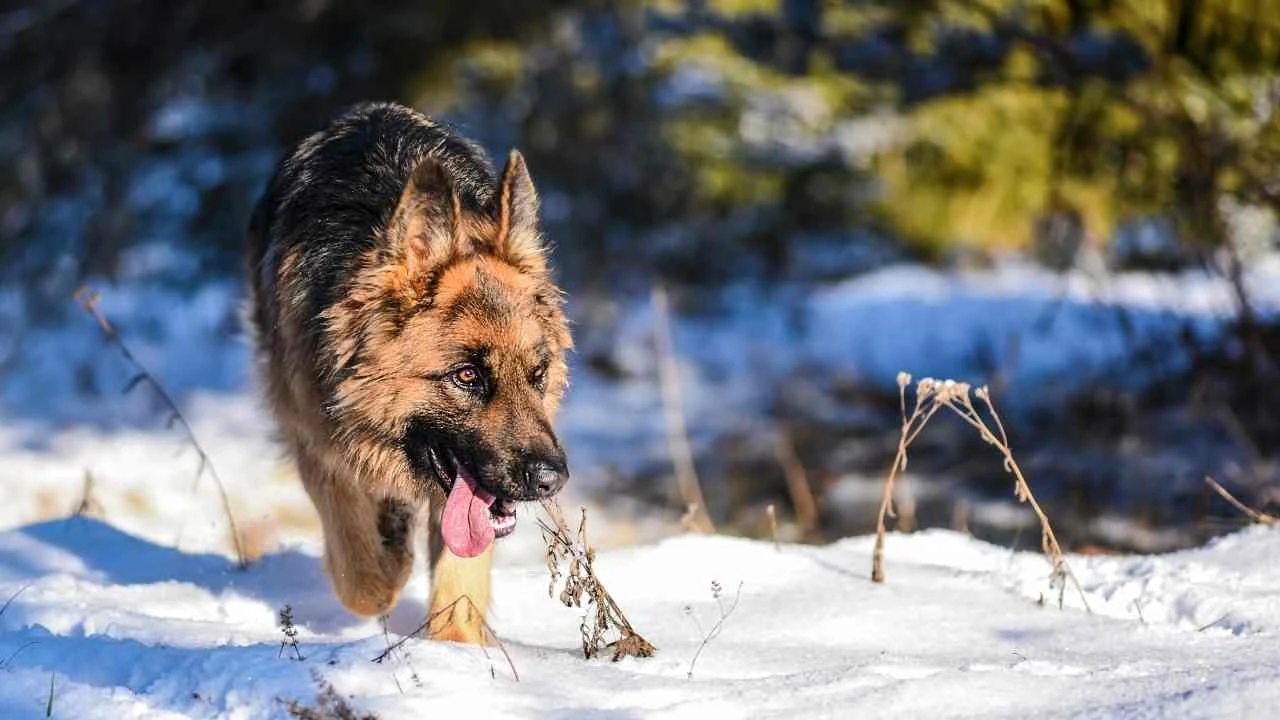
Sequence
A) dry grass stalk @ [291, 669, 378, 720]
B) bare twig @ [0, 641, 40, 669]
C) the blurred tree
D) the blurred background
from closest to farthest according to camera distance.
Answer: dry grass stalk @ [291, 669, 378, 720] → bare twig @ [0, 641, 40, 669] → the blurred background → the blurred tree

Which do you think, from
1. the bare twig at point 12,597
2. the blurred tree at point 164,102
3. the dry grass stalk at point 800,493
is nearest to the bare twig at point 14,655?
the bare twig at point 12,597

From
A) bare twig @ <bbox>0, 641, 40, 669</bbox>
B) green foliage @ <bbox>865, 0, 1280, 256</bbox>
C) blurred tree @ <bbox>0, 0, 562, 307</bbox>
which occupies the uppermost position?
blurred tree @ <bbox>0, 0, 562, 307</bbox>

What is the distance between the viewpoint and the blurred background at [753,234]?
8.73 metres

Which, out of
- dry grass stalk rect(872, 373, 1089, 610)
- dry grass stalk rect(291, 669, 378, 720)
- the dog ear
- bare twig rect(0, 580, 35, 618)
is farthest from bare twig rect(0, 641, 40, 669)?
dry grass stalk rect(872, 373, 1089, 610)

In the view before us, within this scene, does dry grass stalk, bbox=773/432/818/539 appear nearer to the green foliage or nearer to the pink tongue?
the green foliage

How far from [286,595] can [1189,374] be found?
22.6 feet

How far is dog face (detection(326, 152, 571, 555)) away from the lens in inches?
173

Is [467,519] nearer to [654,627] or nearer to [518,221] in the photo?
[654,627]

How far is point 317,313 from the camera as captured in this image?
4676 mm

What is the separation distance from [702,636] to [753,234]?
11.2m

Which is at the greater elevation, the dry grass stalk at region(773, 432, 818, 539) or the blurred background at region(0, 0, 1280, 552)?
the blurred background at region(0, 0, 1280, 552)

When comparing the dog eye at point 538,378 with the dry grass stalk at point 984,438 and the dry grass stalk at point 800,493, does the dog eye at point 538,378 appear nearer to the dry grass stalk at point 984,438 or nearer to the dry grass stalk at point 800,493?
the dry grass stalk at point 984,438

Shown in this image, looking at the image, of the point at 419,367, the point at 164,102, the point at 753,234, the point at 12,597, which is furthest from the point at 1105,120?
the point at 164,102

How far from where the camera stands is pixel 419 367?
448 centimetres
